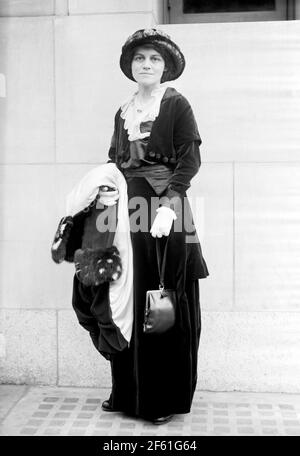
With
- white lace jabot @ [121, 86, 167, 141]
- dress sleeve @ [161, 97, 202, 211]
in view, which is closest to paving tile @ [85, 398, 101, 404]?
dress sleeve @ [161, 97, 202, 211]

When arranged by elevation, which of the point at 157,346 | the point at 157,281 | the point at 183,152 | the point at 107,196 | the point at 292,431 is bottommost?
the point at 292,431

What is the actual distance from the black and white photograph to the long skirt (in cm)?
1

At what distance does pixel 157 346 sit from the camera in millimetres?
3795

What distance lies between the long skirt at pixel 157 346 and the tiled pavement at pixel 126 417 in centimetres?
13

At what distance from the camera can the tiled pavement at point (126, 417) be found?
3.85 m

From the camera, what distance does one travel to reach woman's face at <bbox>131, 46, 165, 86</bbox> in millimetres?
3705

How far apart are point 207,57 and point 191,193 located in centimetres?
87

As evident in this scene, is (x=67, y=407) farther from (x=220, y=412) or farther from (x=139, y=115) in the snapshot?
(x=139, y=115)

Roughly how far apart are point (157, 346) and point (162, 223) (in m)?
0.72

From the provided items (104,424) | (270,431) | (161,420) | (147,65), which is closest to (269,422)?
(270,431)

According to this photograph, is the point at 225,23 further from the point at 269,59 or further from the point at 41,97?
the point at 41,97

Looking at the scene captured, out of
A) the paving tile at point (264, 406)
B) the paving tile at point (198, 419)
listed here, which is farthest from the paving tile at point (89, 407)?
the paving tile at point (264, 406)

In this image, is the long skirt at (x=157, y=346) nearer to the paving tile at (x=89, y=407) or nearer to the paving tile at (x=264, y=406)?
the paving tile at (x=89, y=407)
